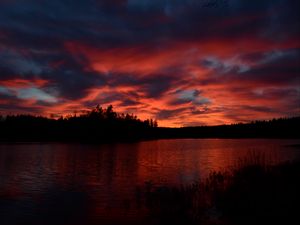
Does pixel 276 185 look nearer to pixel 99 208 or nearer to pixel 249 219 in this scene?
pixel 249 219

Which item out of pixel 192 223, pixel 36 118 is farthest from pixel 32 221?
pixel 36 118

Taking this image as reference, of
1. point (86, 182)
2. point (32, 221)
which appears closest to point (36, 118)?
point (86, 182)

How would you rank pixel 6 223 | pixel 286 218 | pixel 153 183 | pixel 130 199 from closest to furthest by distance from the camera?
pixel 286 218, pixel 6 223, pixel 130 199, pixel 153 183

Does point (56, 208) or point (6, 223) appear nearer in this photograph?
point (6, 223)

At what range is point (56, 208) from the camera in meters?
20.9

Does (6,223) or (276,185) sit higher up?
(276,185)

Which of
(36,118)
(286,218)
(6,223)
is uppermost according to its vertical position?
(36,118)

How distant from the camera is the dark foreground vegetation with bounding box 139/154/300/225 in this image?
14.4 meters

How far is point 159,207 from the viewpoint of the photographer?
1930 centimetres

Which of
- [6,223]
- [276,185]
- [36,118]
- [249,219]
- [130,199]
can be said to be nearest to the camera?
[249,219]

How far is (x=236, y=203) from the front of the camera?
17.5 meters

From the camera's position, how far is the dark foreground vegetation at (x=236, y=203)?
14.4m

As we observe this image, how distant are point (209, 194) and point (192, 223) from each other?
687 centimetres

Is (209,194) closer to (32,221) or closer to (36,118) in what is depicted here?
(32,221)
